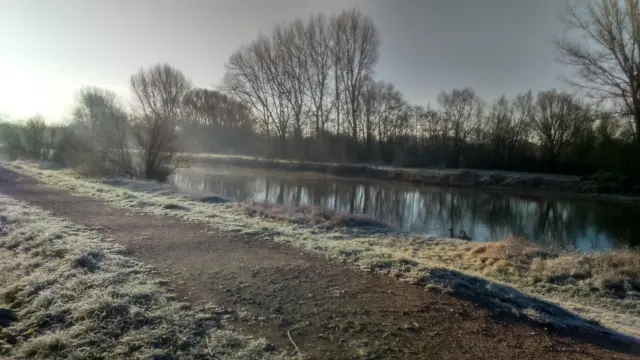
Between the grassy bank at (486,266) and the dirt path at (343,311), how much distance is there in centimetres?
45

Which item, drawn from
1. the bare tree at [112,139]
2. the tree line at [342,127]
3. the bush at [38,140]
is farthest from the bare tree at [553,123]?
the bush at [38,140]

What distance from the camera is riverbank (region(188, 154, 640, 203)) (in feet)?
83.0

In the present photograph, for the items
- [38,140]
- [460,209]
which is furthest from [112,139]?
[460,209]

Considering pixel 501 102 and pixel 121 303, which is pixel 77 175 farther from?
pixel 501 102

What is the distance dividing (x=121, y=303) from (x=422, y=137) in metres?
42.9

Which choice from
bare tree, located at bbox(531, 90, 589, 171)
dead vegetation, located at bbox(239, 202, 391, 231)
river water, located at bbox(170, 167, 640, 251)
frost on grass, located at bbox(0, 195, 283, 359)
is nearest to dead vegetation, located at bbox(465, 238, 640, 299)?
river water, located at bbox(170, 167, 640, 251)

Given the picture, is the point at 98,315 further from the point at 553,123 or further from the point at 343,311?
the point at 553,123

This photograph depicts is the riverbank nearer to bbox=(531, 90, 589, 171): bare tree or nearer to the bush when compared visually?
bbox=(531, 90, 589, 171): bare tree

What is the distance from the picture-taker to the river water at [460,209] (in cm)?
1443

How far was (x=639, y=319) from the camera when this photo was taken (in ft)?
19.4

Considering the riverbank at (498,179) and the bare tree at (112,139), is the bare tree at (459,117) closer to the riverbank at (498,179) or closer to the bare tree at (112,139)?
the riverbank at (498,179)

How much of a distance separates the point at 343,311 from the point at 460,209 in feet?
56.1

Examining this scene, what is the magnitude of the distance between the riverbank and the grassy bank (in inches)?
591

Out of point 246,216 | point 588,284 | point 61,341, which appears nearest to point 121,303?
point 61,341
